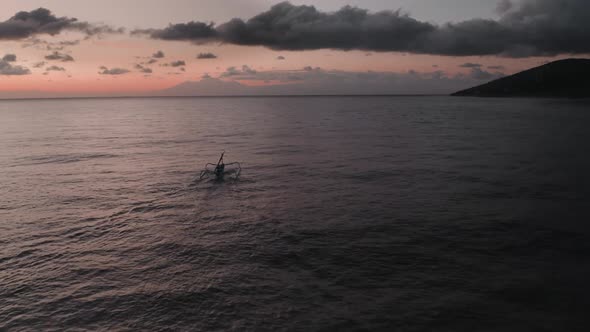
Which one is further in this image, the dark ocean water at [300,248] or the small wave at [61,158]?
the small wave at [61,158]

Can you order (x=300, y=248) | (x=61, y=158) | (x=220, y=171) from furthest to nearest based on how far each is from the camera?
(x=61, y=158) < (x=220, y=171) < (x=300, y=248)

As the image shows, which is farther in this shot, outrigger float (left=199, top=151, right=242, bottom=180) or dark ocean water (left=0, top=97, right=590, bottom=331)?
outrigger float (left=199, top=151, right=242, bottom=180)

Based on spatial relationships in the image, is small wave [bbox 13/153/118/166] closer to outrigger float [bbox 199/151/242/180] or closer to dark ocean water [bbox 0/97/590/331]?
dark ocean water [bbox 0/97/590/331]

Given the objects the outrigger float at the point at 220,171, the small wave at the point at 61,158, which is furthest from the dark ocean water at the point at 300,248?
the small wave at the point at 61,158

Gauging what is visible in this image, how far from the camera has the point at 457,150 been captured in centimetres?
5722

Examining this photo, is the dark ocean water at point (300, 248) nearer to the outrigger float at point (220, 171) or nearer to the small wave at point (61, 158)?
the outrigger float at point (220, 171)

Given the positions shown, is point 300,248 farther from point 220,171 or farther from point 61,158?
point 61,158

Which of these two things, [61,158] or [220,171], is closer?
[220,171]

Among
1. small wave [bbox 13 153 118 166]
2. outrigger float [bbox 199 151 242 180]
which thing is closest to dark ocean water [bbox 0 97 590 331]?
outrigger float [bbox 199 151 242 180]

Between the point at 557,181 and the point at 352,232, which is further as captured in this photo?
the point at 557,181

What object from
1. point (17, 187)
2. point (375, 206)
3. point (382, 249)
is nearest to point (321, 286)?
point (382, 249)

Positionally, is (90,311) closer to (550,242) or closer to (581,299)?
(581,299)

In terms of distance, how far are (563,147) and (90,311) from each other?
64.0m

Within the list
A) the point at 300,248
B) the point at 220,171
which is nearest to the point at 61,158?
the point at 220,171
